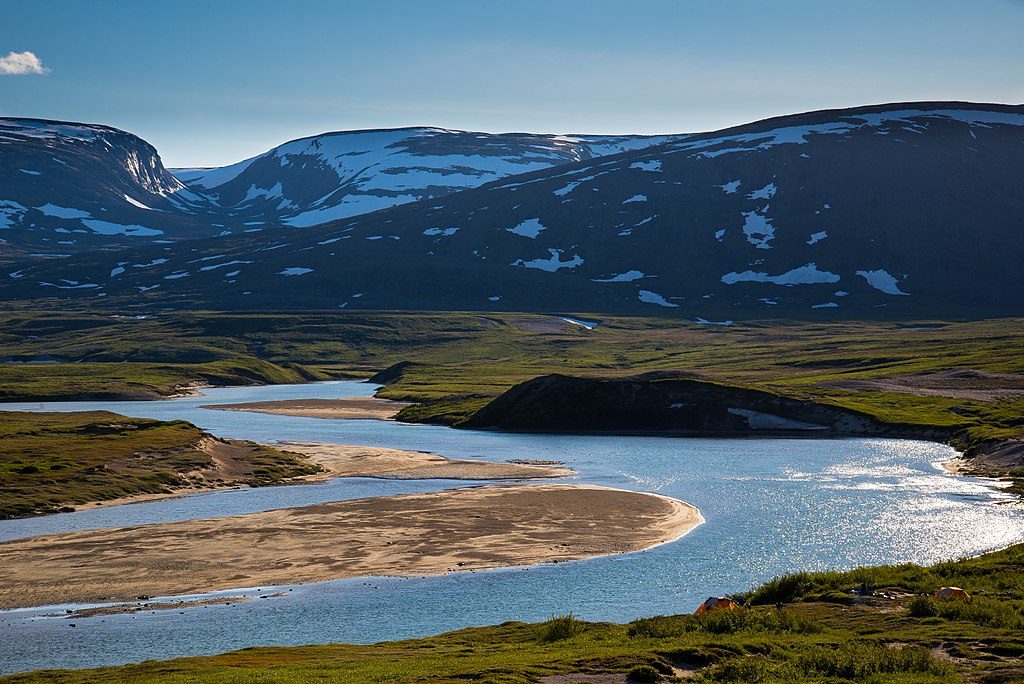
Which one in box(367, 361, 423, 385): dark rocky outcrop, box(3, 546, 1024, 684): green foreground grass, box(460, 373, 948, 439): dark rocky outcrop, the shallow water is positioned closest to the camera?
box(3, 546, 1024, 684): green foreground grass

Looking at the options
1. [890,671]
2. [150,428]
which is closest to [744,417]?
[150,428]

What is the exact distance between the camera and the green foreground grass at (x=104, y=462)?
201 ft

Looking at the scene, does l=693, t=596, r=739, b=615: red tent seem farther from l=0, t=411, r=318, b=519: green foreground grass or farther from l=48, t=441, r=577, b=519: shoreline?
l=0, t=411, r=318, b=519: green foreground grass

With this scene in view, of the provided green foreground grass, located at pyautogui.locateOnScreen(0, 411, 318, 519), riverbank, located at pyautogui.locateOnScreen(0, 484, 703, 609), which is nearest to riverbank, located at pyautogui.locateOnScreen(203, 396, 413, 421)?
green foreground grass, located at pyautogui.locateOnScreen(0, 411, 318, 519)

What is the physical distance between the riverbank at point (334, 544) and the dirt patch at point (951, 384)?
58.4 meters

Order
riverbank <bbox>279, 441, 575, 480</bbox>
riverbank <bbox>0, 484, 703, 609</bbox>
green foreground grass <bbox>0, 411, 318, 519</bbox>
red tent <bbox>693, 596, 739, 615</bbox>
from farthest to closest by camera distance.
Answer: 1. riverbank <bbox>279, 441, 575, 480</bbox>
2. green foreground grass <bbox>0, 411, 318, 519</bbox>
3. riverbank <bbox>0, 484, 703, 609</bbox>
4. red tent <bbox>693, 596, 739, 615</bbox>

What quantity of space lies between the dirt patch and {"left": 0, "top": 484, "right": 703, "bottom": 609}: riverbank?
2299 inches

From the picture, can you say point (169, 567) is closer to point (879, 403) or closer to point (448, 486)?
point (448, 486)

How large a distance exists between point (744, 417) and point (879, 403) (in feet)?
49.0

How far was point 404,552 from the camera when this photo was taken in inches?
1900

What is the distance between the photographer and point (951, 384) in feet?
381

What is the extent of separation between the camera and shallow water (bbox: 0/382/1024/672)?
116 feet

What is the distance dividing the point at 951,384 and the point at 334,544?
88.4m

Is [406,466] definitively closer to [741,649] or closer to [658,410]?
[658,410]
